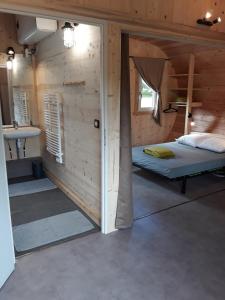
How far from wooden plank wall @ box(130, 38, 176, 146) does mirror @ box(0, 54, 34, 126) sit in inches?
82.5

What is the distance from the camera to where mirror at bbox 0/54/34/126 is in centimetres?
388

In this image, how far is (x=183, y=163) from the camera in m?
3.74

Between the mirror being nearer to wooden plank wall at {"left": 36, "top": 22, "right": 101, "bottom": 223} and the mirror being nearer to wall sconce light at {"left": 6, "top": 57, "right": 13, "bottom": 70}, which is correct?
wall sconce light at {"left": 6, "top": 57, "right": 13, "bottom": 70}

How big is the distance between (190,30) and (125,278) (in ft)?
8.33

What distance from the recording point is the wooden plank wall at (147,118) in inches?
202

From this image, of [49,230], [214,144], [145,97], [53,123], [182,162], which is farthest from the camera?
[145,97]

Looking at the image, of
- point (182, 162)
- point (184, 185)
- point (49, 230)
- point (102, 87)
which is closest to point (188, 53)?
point (182, 162)

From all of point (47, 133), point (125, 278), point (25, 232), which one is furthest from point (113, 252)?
point (47, 133)

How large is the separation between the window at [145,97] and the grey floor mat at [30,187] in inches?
102

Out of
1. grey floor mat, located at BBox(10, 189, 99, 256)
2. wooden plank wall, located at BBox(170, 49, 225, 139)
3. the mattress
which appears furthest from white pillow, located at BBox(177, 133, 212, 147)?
grey floor mat, located at BBox(10, 189, 99, 256)

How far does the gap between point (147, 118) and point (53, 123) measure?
8.56ft

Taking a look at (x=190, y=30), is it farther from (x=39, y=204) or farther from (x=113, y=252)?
(x=39, y=204)

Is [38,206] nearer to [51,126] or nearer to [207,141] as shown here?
[51,126]

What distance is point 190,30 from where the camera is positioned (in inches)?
107
